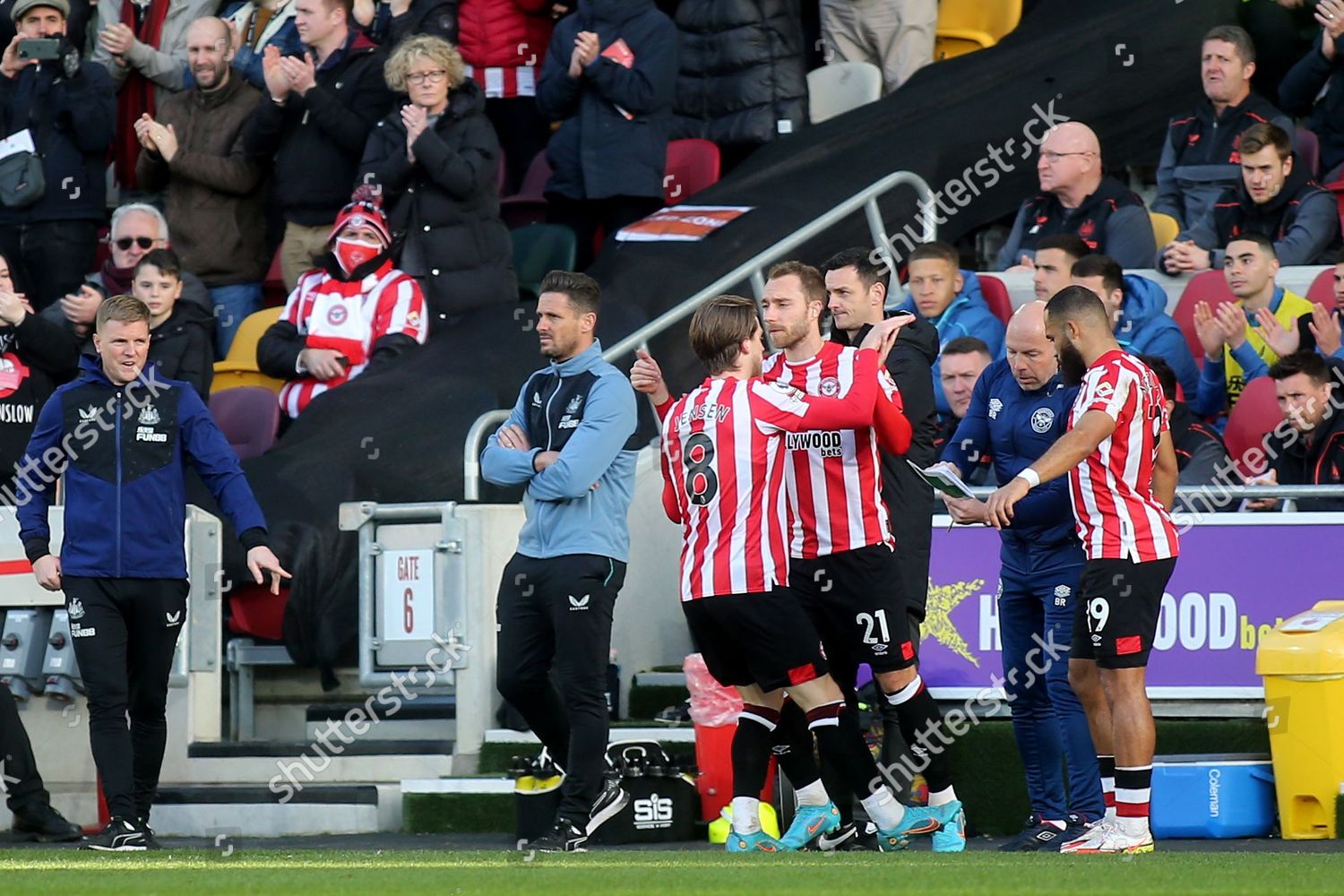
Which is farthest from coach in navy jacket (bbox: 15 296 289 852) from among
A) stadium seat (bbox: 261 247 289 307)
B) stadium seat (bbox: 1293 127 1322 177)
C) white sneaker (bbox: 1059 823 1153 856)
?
stadium seat (bbox: 1293 127 1322 177)

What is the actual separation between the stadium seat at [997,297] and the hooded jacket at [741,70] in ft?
9.65

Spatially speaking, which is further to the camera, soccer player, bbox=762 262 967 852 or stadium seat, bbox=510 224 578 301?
stadium seat, bbox=510 224 578 301

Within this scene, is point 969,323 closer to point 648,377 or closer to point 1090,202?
point 1090,202

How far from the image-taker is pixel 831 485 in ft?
25.1

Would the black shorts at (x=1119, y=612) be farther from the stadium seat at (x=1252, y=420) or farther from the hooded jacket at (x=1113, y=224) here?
the hooded jacket at (x=1113, y=224)

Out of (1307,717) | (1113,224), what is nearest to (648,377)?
(1307,717)

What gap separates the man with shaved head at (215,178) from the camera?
12820 millimetres

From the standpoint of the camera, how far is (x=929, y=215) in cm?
1218

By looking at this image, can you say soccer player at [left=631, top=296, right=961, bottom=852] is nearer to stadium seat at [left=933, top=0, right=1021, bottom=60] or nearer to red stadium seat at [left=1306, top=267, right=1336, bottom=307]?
red stadium seat at [left=1306, top=267, right=1336, bottom=307]

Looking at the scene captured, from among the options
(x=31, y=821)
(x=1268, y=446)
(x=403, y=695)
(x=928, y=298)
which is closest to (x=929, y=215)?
(x=928, y=298)

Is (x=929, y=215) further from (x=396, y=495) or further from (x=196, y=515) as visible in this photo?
(x=196, y=515)

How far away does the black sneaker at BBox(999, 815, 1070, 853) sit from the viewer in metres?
7.64

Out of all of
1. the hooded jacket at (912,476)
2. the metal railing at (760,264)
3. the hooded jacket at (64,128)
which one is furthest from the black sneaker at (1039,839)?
the hooded jacket at (64,128)

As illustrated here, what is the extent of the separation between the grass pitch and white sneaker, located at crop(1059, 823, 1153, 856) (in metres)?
0.19
